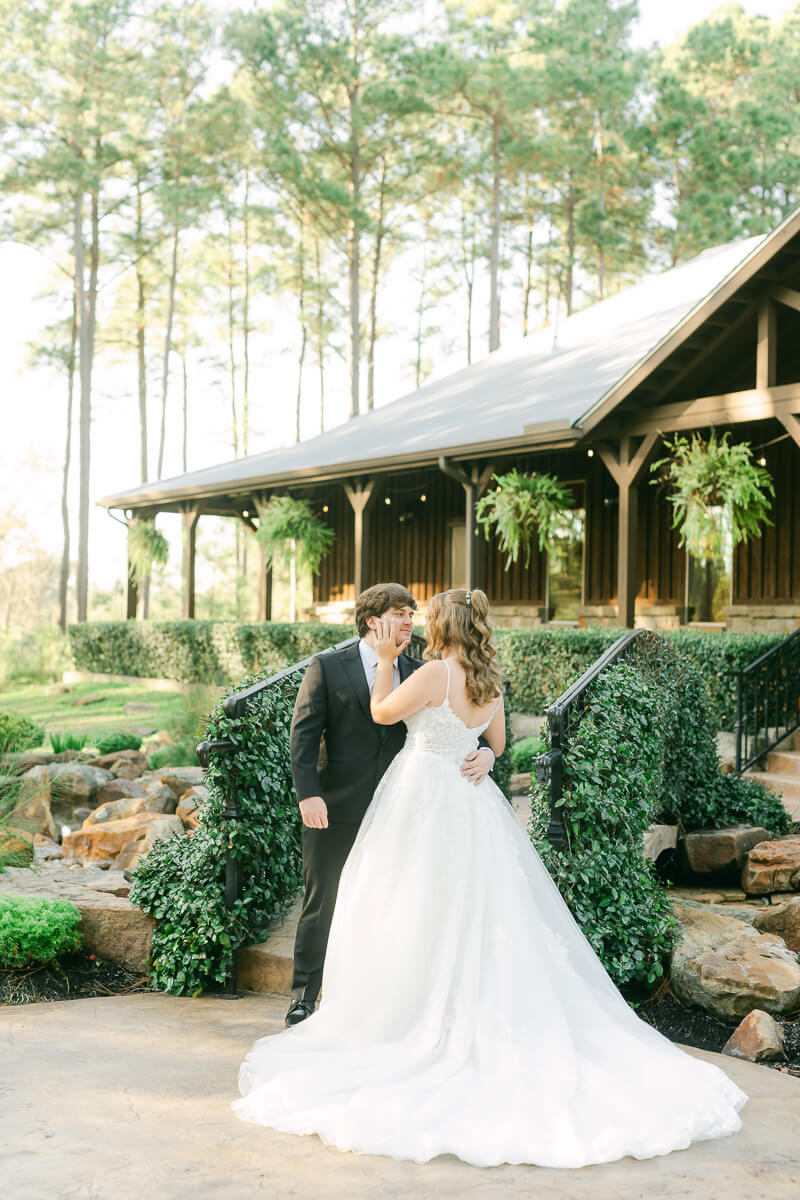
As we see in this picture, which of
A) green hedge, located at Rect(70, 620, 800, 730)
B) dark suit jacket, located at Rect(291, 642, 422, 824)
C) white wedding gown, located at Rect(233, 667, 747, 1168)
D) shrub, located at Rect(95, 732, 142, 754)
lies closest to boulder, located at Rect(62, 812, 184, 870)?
green hedge, located at Rect(70, 620, 800, 730)

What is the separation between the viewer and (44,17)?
1078 inches

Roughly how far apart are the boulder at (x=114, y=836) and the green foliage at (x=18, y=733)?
11.3 feet

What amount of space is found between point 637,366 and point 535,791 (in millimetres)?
7376

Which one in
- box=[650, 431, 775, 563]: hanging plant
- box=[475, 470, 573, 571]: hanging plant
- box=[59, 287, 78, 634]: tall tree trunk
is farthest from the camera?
box=[59, 287, 78, 634]: tall tree trunk

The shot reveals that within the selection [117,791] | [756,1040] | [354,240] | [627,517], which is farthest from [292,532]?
[354,240]

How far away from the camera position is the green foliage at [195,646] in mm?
15823

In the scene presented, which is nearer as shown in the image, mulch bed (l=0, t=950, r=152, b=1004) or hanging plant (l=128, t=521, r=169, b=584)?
mulch bed (l=0, t=950, r=152, b=1004)

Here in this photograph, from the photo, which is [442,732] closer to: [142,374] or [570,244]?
[570,244]

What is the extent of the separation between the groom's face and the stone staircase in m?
5.45

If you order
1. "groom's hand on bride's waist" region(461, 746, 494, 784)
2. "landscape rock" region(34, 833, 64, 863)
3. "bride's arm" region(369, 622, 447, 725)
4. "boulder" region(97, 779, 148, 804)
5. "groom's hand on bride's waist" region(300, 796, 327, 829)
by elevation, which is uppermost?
"bride's arm" region(369, 622, 447, 725)

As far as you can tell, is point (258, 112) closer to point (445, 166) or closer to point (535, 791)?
point (445, 166)

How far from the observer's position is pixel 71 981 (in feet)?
17.0

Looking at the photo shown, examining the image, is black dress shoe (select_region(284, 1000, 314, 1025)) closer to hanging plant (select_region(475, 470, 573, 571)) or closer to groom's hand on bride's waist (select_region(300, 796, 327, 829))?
groom's hand on bride's waist (select_region(300, 796, 327, 829))

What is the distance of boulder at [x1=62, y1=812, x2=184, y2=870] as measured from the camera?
8.25 meters
